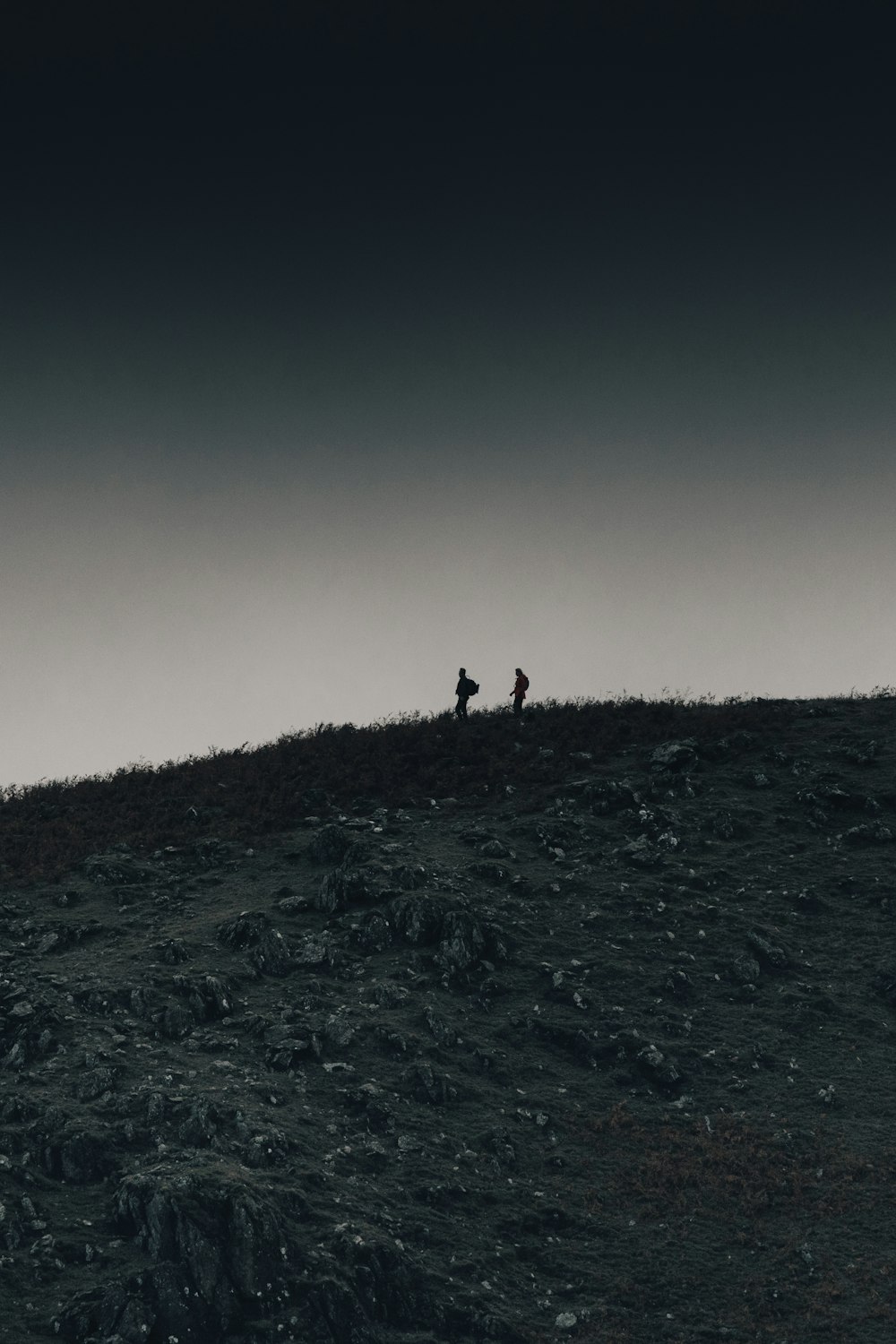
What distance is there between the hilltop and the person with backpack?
3.15m

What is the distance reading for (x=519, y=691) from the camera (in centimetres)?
3847

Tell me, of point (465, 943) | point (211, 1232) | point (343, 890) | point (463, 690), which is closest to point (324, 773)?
point (463, 690)

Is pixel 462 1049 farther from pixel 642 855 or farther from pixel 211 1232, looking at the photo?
pixel 642 855

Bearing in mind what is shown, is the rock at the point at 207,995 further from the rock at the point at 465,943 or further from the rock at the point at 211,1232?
the rock at the point at 211,1232

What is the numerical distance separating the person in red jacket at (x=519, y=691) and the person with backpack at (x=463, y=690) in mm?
1404

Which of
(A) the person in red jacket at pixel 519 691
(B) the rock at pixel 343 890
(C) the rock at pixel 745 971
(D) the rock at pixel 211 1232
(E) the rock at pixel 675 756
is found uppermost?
(A) the person in red jacket at pixel 519 691

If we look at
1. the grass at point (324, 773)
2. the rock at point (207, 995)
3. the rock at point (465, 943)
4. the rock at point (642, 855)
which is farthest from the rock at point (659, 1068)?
the grass at point (324, 773)

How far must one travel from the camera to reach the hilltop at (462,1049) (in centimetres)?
1594

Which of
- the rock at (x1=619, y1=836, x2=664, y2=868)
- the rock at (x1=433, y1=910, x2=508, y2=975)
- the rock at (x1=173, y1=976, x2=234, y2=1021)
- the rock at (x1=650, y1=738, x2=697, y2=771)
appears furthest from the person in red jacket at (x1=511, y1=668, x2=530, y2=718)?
the rock at (x1=173, y1=976, x2=234, y2=1021)

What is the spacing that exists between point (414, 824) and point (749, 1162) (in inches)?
562

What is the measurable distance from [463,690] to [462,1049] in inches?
708

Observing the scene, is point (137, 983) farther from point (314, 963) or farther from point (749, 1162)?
point (749, 1162)

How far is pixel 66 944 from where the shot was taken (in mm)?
25422

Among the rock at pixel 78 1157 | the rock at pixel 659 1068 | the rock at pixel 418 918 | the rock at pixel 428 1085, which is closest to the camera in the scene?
the rock at pixel 78 1157
